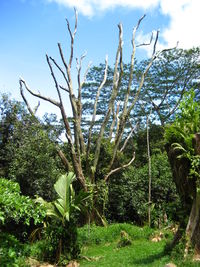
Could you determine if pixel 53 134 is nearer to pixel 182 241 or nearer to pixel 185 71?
pixel 182 241

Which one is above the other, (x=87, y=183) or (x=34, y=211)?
(x=87, y=183)

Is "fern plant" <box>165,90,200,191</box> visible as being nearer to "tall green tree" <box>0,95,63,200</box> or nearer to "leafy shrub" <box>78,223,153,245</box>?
"leafy shrub" <box>78,223,153,245</box>

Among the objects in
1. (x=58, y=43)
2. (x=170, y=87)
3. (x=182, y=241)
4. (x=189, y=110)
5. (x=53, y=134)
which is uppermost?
(x=170, y=87)

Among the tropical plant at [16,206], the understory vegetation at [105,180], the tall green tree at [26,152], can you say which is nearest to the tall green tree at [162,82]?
the understory vegetation at [105,180]

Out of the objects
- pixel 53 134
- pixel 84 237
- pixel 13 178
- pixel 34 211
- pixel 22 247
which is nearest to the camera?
pixel 34 211

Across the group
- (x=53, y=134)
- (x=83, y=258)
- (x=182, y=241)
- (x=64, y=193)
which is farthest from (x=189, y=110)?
(x=53, y=134)

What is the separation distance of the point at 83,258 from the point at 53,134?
266 inches

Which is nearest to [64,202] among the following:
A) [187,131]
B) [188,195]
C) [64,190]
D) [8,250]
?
[64,190]

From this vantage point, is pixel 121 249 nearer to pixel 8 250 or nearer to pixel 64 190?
pixel 64 190

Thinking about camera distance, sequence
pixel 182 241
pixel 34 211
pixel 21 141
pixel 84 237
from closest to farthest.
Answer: pixel 34 211, pixel 182 241, pixel 84 237, pixel 21 141

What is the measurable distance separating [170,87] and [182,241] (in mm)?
16743

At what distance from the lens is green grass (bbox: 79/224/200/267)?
645 cm

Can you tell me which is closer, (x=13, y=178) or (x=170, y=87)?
(x=13, y=178)

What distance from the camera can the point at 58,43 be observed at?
12.7m
